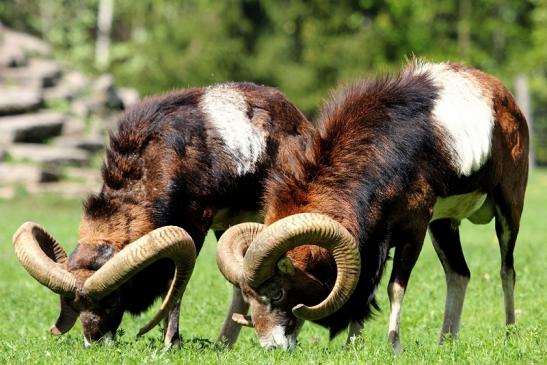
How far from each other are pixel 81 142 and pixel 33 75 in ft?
14.4

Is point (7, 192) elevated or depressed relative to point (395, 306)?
depressed

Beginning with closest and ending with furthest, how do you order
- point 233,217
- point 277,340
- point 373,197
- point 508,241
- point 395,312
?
point 277,340 → point 373,197 → point 395,312 → point 233,217 → point 508,241

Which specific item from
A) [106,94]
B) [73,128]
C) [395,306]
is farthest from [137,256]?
[106,94]

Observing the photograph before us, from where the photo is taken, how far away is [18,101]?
33.6 meters

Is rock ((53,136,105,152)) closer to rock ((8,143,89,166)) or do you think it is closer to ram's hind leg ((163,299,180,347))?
rock ((8,143,89,166))

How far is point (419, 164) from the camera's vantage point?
Answer: 10.1 m

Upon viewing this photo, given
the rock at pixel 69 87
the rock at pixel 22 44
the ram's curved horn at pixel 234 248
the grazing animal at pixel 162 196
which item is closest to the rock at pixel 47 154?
the rock at pixel 69 87

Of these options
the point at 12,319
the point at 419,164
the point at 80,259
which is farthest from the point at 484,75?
the point at 12,319

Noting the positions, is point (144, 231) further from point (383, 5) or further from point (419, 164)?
point (383, 5)

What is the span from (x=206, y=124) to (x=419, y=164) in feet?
7.27

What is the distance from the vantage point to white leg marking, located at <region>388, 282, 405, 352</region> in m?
9.96

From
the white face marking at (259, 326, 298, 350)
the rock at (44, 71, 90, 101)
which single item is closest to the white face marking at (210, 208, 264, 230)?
the white face marking at (259, 326, 298, 350)

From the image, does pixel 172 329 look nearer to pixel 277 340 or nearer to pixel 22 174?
pixel 277 340

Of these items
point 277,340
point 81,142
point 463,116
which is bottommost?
point 81,142
